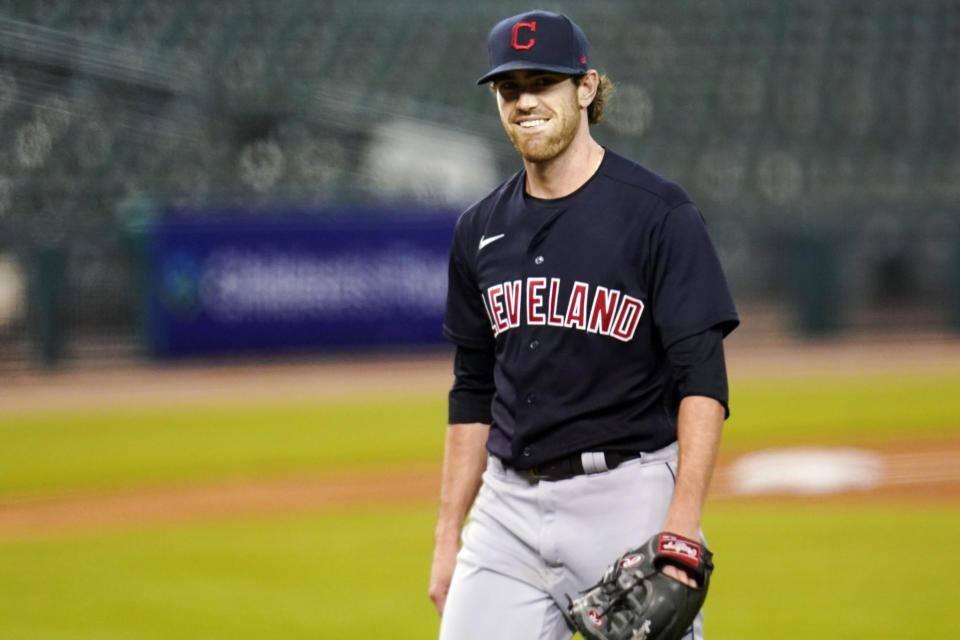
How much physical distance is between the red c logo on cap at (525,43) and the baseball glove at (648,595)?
103cm

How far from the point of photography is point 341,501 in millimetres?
9133

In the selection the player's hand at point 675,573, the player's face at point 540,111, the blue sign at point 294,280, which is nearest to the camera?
the player's hand at point 675,573

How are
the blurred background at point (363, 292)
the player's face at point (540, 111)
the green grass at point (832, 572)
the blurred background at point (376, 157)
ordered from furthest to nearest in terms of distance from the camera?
the blurred background at point (376, 157), the blurred background at point (363, 292), the green grass at point (832, 572), the player's face at point (540, 111)

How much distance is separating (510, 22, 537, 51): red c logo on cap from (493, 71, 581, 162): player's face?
2.1 inches

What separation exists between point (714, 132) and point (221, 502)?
1420cm

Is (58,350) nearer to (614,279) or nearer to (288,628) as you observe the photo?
(288,628)

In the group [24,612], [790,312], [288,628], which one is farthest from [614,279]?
[790,312]

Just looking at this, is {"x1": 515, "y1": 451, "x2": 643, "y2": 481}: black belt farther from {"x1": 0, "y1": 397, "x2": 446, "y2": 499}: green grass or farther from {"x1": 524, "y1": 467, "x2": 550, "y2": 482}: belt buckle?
{"x1": 0, "y1": 397, "x2": 446, "y2": 499}: green grass

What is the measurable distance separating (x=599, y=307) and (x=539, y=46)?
56 centimetres

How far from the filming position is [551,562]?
2.99 m

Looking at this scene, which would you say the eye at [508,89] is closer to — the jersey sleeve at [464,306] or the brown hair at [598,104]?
the brown hair at [598,104]

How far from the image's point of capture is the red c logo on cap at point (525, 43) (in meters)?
2.89

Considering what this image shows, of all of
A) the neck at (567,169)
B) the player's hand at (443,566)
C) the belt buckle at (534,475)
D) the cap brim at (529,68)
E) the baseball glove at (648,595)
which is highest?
the cap brim at (529,68)


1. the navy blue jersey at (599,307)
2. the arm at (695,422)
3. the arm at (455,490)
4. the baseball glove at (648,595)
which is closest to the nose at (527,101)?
the navy blue jersey at (599,307)
